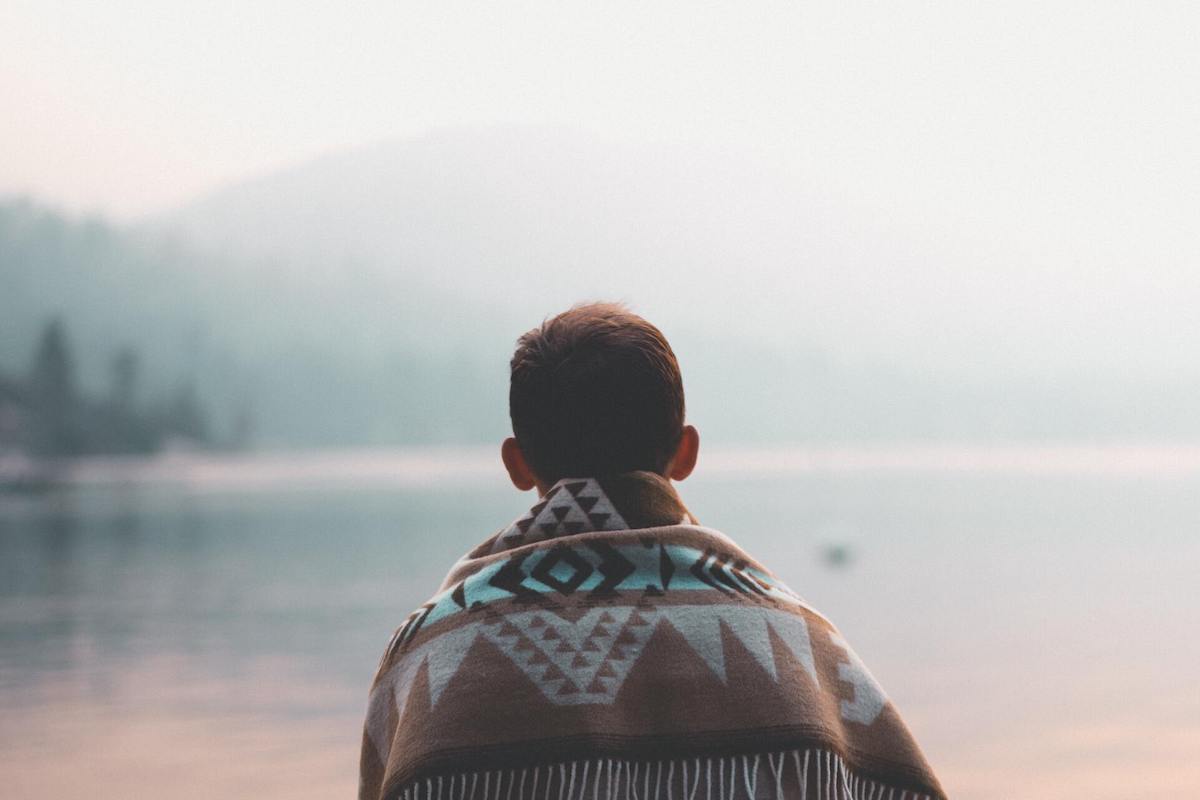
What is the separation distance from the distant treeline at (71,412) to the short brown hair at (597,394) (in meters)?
54.3

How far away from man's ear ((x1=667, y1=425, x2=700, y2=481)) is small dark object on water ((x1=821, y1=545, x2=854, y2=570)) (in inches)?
622

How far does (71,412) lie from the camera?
2261 inches

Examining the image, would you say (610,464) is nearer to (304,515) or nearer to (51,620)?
(51,620)

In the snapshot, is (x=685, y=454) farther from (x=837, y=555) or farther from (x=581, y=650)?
(x=837, y=555)

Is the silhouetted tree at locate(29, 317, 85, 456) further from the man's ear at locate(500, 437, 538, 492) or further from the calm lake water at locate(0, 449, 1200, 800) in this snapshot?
the man's ear at locate(500, 437, 538, 492)

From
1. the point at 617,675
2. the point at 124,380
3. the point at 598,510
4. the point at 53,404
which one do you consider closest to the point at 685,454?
the point at 598,510

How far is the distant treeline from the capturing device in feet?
176

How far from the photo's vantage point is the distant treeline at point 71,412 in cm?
5375

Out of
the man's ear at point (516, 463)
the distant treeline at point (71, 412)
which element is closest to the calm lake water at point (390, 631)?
the man's ear at point (516, 463)

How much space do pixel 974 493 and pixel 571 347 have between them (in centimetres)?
3735

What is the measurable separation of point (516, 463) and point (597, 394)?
0.37 feet

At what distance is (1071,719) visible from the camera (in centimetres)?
724

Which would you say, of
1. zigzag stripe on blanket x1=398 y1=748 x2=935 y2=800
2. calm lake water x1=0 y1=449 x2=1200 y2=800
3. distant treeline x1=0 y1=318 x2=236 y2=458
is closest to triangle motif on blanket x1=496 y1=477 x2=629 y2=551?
zigzag stripe on blanket x1=398 y1=748 x2=935 y2=800

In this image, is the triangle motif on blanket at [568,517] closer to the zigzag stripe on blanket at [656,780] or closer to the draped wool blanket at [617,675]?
the draped wool blanket at [617,675]
